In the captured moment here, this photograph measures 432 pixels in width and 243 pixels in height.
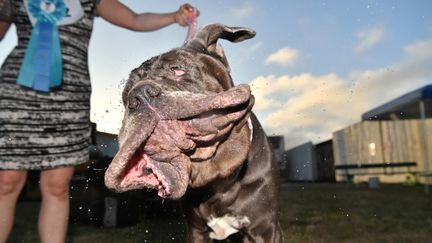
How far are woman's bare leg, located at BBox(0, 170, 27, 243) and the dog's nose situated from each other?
157cm

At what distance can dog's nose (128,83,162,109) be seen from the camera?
1.58 meters

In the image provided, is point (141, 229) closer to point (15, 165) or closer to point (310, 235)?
point (310, 235)

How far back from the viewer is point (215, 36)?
2.42 meters

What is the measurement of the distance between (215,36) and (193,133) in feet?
2.92

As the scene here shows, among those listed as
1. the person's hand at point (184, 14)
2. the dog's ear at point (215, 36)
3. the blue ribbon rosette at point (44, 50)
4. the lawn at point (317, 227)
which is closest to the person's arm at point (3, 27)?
the blue ribbon rosette at point (44, 50)

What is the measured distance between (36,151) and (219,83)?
139 cm

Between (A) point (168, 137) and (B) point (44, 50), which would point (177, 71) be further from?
(B) point (44, 50)

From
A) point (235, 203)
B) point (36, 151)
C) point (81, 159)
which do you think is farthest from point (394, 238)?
point (36, 151)

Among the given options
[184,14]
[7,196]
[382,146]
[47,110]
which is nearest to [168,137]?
[184,14]

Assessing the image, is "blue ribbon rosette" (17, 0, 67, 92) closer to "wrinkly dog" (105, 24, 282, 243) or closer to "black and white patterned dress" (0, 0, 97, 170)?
"black and white patterned dress" (0, 0, 97, 170)

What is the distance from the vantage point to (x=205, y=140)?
1.71 meters

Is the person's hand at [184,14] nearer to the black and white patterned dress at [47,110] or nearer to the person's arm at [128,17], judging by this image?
the person's arm at [128,17]

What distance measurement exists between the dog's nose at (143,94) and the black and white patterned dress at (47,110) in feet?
4.90

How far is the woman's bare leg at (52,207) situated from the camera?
295 centimetres
